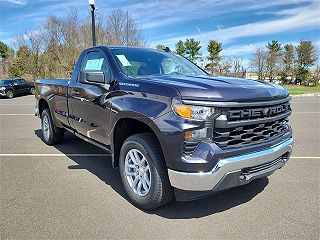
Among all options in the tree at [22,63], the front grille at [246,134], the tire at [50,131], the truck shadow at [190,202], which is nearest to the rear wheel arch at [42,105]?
the tire at [50,131]

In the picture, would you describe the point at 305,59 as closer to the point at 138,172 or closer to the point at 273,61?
the point at 273,61

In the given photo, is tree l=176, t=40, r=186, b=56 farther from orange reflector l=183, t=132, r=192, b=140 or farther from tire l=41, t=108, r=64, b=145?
orange reflector l=183, t=132, r=192, b=140

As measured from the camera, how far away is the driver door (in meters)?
4.14

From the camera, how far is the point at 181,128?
9.80 ft

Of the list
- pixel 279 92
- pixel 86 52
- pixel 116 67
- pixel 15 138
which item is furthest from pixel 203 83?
pixel 15 138

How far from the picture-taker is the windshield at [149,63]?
4.21 meters

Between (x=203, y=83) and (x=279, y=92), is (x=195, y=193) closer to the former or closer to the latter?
(x=203, y=83)

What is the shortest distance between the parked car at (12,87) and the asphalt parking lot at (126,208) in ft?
66.9

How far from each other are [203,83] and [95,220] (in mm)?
1870

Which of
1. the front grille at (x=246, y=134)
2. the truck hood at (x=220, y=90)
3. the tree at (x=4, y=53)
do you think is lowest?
the front grille at (x=246, y=134)

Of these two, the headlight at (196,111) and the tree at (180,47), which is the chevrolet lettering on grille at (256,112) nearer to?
the headlight at (196,111)

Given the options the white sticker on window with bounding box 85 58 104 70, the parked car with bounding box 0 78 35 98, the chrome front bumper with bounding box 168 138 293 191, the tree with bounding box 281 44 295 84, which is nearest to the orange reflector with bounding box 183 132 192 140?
the chrome front bumper with bounding box 168 138 293 191

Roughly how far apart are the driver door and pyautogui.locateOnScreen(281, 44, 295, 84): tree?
60.9 metres

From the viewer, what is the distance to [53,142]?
6680mm
